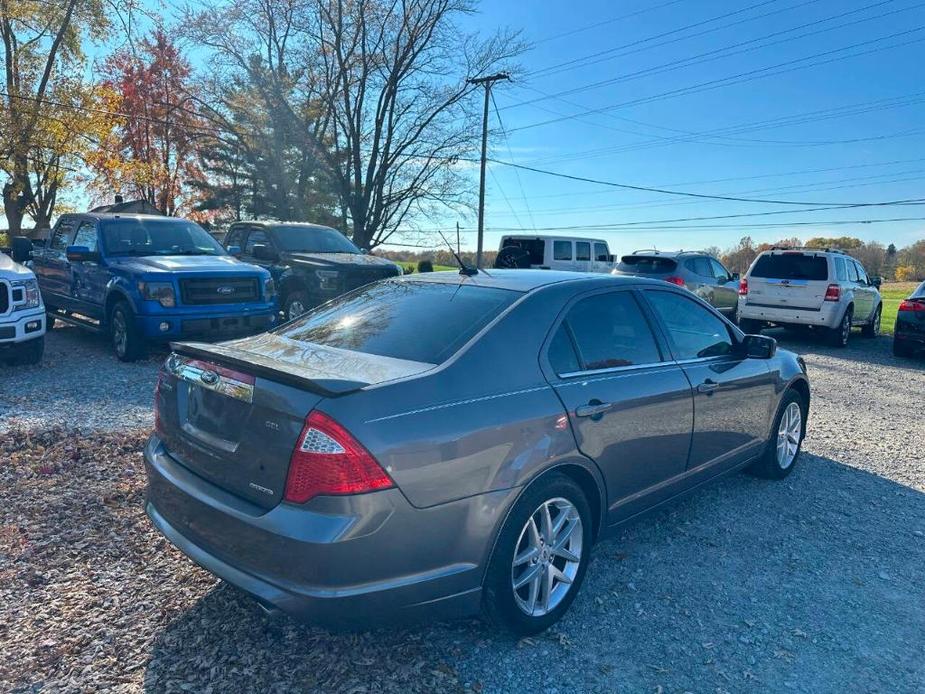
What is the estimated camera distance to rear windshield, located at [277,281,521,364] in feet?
9.55

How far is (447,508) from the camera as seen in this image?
2.47 metres

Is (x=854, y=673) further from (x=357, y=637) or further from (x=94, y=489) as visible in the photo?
(x=94, y=489)

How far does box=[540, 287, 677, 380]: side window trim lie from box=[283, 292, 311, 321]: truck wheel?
25.6 feet

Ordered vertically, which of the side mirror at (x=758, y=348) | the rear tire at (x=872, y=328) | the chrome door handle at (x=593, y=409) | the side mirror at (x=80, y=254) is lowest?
the rear tire at (x=872, y=328)

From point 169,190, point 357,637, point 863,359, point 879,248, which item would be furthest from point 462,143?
point 879,248

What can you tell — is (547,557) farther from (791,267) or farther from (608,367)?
(791,267)

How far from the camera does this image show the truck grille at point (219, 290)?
8.11 m

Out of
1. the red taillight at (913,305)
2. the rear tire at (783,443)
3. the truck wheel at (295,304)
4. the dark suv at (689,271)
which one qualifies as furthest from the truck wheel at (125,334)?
the red taillight at (913,305)

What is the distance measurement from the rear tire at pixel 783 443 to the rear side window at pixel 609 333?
176 cm

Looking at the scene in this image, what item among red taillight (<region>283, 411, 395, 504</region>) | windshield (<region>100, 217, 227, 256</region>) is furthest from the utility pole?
red taillight (<region>283, 411, 395, 504</region>)

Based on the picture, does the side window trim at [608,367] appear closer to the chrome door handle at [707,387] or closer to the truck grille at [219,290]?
the chrome door handle at [707,387]

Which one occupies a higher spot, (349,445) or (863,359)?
(349,445)

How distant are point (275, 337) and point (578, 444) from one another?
1653 millimetres

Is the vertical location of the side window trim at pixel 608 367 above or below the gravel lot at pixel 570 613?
above
